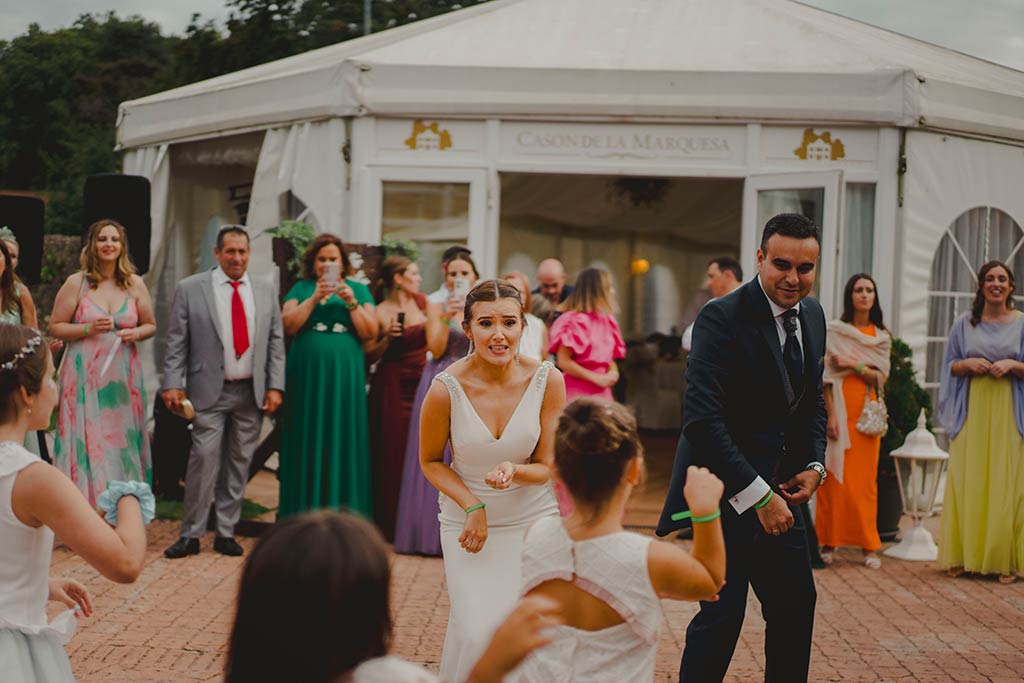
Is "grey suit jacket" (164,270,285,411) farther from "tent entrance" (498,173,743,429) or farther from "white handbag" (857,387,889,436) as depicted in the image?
"tent entrance" (498,173,743,429)

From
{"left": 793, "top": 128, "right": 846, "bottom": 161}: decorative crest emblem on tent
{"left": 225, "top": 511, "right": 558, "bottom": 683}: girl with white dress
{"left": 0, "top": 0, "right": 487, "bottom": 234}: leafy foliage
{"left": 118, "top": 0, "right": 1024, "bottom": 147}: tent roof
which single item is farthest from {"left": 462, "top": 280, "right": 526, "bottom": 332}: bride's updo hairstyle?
{"left": 0, "top": 0, "right": 487, "bottom": 234}: leafy foliage

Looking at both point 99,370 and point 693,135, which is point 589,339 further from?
point 99,370

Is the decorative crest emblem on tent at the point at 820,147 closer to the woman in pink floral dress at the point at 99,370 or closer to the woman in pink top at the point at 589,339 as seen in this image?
the woman in pink top at the point at 589,339

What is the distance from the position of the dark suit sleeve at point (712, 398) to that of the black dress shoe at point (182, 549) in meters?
5.02

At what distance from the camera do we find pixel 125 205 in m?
10.0

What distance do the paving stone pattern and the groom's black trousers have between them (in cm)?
147

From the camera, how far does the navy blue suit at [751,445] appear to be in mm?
4430

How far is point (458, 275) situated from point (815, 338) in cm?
447

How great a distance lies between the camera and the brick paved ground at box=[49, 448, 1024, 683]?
6.00 m

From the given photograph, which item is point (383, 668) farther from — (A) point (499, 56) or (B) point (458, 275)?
(A) point (499, 56)

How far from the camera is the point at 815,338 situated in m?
4.65

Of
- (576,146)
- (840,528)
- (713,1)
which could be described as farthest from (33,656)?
(713,1)

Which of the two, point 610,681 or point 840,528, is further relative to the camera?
point 840,528

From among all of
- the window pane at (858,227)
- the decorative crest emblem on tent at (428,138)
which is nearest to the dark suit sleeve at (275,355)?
the decorative crest emblem on tent at (428,138)
